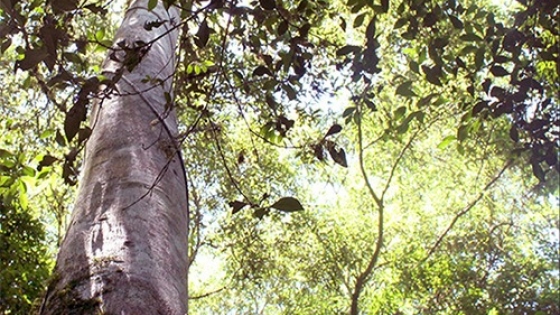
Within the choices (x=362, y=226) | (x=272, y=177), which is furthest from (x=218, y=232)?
(x=362, y=226)

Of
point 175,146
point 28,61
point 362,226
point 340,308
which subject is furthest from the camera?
point 362,226

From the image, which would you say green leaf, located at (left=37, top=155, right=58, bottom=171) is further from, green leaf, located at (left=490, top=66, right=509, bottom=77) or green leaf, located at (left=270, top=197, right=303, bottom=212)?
green leaf, located at (left=490, top=66, right=509, bottom=77)

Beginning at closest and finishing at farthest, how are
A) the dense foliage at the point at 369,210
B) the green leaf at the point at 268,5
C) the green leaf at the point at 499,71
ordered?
the green leaf at the point at 268,5
the green leaf at the point at 499,71
the dense foliage at the point at 369,210

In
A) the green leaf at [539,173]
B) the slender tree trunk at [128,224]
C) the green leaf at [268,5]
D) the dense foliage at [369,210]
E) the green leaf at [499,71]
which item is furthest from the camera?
the dense foliage at [369,210]

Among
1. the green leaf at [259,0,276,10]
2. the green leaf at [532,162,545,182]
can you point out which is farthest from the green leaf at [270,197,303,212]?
the green leaf at [532,162,545,182]

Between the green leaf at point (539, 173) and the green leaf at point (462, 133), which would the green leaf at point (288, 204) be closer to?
the green leaf at point (462, 133)

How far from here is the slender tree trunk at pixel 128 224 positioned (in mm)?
1018

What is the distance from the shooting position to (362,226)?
27.9ft

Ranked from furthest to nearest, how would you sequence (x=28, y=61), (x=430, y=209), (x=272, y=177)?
(x=430, y=209) → (x=272, y=177) → (x=28, y=61)

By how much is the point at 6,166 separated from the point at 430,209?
7.84 m

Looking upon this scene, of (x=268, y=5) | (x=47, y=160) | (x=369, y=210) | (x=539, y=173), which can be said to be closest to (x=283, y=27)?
(x=268, y=5)

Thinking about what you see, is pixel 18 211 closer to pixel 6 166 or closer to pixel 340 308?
pixel 6 166

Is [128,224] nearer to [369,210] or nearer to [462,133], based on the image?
[462,133]

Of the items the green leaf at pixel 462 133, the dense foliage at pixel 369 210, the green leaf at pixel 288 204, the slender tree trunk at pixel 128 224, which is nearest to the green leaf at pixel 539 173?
the green leaf at pixel 462 133
